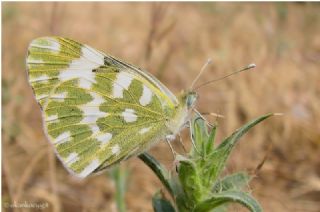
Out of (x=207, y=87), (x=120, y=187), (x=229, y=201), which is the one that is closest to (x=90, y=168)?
(x=229, y=201)

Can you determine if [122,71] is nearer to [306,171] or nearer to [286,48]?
[306,171]

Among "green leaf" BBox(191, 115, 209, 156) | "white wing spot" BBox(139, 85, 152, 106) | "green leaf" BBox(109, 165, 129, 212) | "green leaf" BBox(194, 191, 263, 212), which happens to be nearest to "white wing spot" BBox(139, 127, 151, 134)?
"white wing spot" BBox(139, 85, 152, 106)

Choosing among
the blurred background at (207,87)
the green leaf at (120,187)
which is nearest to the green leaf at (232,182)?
the blurred background at (207,87)

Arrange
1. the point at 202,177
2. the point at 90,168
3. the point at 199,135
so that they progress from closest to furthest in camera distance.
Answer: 1. the point at 202,177
2. the point at 199,135
3. the point at 90,168

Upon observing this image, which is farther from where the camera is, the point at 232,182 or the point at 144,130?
the point at 144,130

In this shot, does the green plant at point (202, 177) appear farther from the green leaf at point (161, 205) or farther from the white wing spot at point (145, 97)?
the white wing spot at point (145, 97)

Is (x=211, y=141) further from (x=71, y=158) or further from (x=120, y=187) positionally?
(x=120, y=187)
